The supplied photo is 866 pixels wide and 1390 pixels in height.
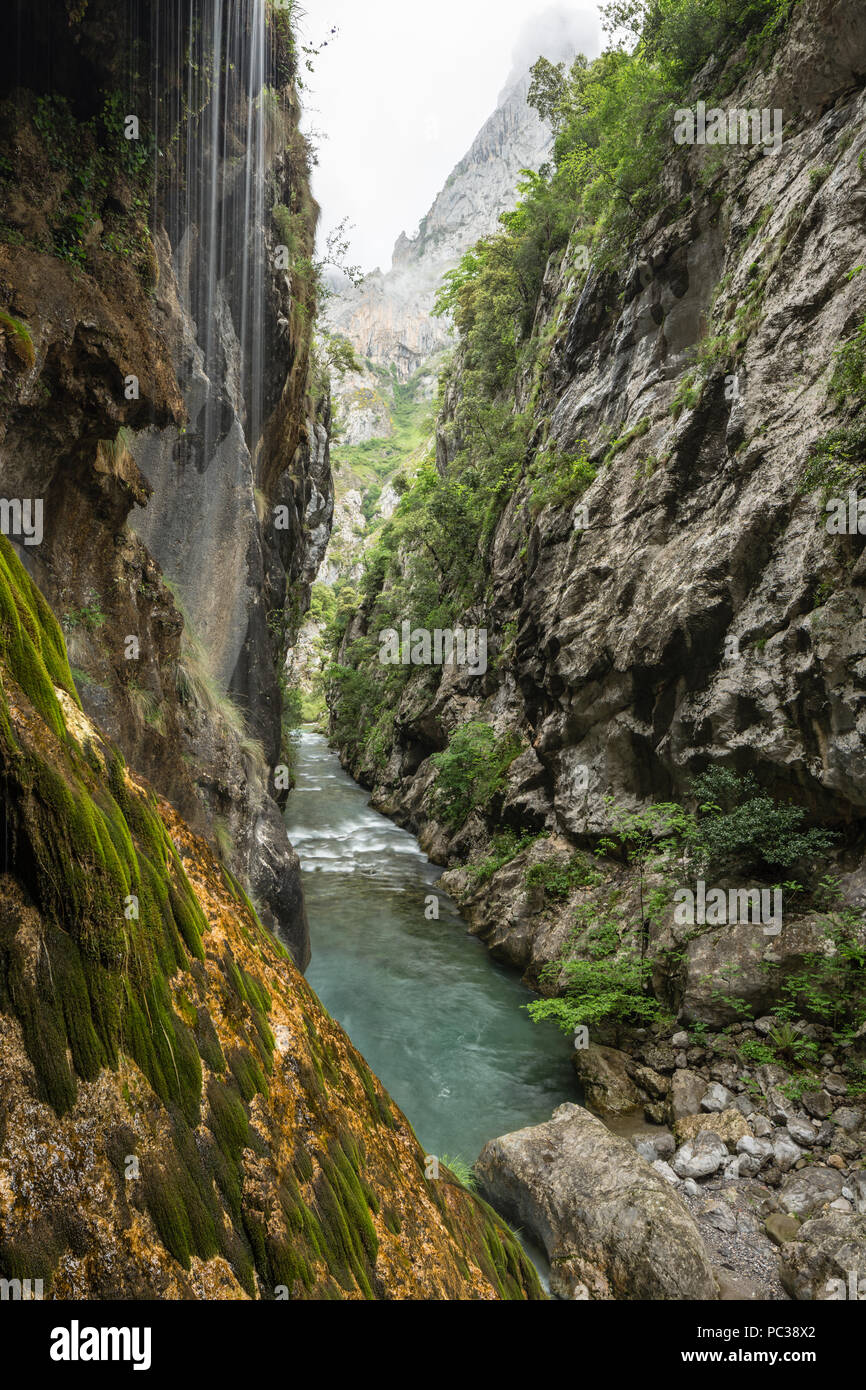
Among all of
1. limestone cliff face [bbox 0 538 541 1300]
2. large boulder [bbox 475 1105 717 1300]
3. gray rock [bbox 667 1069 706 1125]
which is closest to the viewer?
limestone cliff face [bbox 0 538 541 1300]

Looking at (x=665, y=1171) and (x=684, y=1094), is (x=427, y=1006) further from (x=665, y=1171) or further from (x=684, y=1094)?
(x=665, y=1171)

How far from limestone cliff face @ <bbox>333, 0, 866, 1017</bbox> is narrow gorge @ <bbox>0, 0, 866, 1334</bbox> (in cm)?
7

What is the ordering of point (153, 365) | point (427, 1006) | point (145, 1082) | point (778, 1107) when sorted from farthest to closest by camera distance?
point (427, 1006), point (778, 1107), point (153, 365), point (145, 1082)

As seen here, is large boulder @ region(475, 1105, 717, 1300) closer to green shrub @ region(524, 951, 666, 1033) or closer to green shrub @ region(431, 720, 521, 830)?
green shrub @ region(524, 951, 666, 1033)

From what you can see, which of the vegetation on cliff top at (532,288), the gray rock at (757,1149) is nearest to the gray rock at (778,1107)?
the gray rock at (757,1149)

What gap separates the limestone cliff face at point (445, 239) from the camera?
134m

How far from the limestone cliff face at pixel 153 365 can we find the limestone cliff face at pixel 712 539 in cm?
618

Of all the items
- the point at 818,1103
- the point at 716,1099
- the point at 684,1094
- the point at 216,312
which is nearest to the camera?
the point at 818,1103

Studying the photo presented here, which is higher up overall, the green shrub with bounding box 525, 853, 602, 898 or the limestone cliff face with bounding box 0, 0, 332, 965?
the limestone cliff face with bounding box 0, 0, 332, 965

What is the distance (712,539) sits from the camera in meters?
9.94

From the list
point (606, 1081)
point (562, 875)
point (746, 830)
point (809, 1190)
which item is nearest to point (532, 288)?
point (562, 875)

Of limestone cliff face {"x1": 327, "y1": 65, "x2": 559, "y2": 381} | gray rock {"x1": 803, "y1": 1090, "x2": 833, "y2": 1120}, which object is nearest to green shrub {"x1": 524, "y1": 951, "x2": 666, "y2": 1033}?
gray rock {"x1": 803, "y1": 1090, "x2": 833, "y2": 1120}

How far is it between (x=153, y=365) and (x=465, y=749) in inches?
495

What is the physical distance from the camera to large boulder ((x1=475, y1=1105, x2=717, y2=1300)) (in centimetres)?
481
